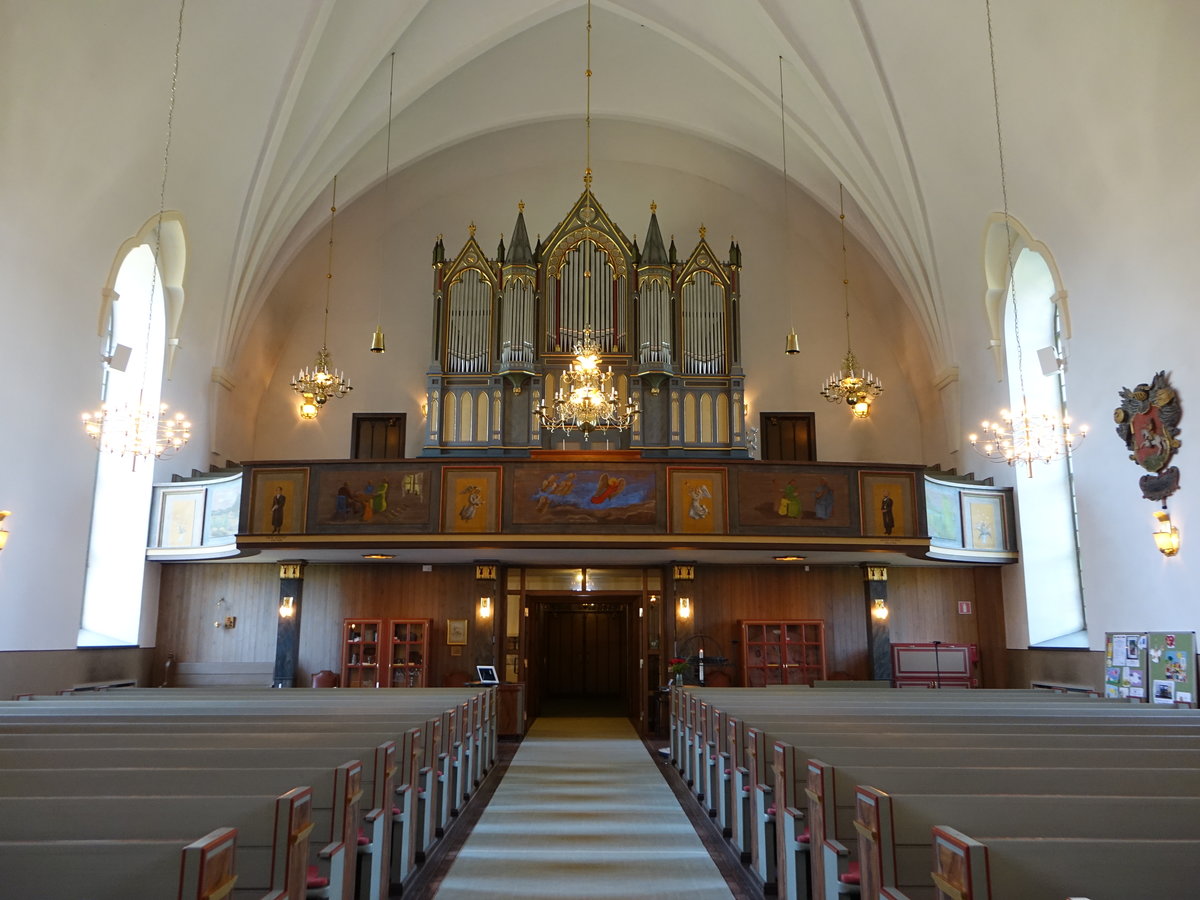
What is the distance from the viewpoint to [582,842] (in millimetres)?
8148

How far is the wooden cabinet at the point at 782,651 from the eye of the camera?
18.1 m

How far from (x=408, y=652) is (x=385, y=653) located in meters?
0.47

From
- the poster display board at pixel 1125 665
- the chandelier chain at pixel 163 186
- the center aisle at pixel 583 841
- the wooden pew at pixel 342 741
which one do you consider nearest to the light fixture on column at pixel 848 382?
the poster display board at pixel 1125 665

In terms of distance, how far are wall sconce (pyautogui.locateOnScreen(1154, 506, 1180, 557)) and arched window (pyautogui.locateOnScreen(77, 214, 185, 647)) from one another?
633 inches

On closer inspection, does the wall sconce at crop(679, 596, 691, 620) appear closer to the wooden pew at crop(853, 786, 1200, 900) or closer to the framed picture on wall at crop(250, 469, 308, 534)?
the framed picture on wall at crop(250, 469, 308, 534)

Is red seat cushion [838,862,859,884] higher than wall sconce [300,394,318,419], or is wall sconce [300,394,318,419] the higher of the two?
wall sconce [300,394,318,419]

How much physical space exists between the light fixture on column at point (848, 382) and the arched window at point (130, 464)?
12.7 m

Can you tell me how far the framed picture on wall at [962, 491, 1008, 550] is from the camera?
1670 cm

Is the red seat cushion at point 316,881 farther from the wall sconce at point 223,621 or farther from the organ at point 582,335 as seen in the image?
the wall sconce at point 223,621

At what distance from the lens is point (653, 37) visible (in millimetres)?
18781

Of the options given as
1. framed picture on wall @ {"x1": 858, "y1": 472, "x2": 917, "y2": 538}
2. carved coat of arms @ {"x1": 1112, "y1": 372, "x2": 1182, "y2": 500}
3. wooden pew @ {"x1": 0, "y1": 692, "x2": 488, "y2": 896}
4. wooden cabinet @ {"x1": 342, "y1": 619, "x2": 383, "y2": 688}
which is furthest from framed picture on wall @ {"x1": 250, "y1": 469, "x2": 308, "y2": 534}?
carved coat of arms @ {"x1": 1112, "y1": 372, "x2": 1182, "y2": 500}

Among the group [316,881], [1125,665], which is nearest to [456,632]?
[1125,665]

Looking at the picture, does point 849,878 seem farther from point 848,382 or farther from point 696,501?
point 848,382

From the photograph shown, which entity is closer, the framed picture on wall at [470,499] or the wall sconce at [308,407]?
the framed picture on wall at [470,499]
